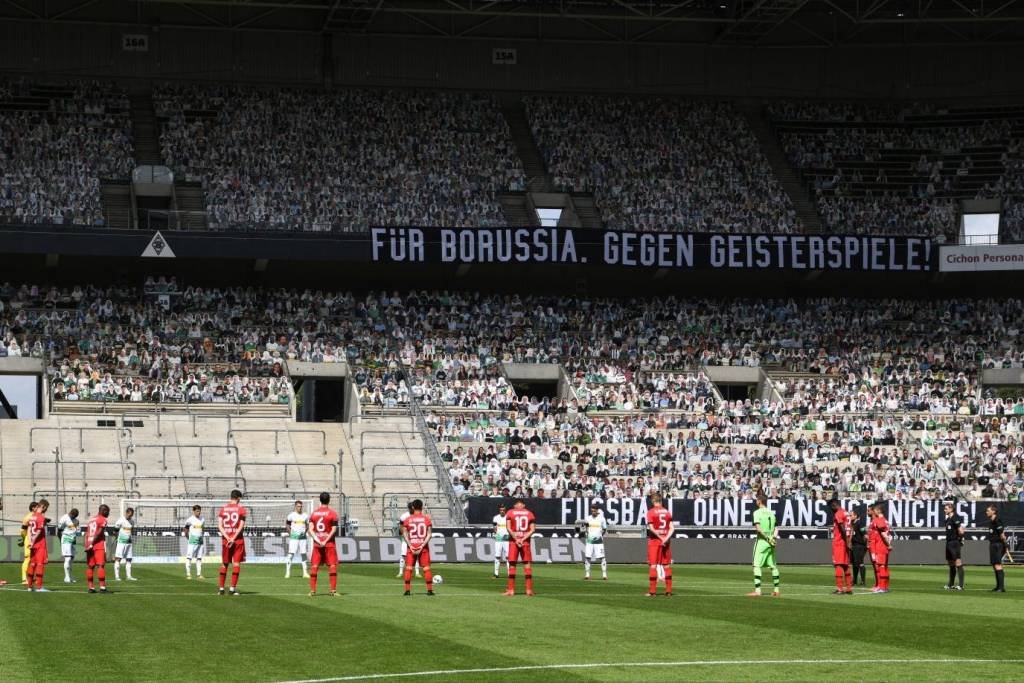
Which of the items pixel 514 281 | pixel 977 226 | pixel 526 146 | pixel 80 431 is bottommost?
pixel 80 431

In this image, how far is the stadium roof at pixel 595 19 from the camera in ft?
214

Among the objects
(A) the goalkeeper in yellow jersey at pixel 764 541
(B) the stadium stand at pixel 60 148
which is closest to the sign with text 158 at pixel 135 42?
(B) the stadium stand at pixel 60 148

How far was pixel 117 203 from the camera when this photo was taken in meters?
60.8

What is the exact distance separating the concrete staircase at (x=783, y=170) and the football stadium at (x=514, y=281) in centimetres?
27

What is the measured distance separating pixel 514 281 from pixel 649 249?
627 cm

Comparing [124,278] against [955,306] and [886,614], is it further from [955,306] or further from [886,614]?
[886,614]

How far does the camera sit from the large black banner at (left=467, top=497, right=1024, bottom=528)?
46531 millimetres

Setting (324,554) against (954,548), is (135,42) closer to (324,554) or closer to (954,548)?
(324,554)

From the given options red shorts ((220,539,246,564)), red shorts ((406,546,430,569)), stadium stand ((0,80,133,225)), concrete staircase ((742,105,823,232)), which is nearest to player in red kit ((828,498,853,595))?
red shorts ((406,546,430,569))

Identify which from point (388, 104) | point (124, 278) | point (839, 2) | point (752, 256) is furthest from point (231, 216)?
point (839, 2)

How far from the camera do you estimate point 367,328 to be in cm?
6034

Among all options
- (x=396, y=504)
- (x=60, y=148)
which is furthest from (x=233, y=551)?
(x=60, y=148)

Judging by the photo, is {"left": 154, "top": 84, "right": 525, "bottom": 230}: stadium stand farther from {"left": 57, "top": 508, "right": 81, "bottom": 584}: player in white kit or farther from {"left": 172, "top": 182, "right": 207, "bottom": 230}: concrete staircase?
{"left": 57, "top": 508, "right": 81, "bottom": 584}: player in white kit

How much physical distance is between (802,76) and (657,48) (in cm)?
738
